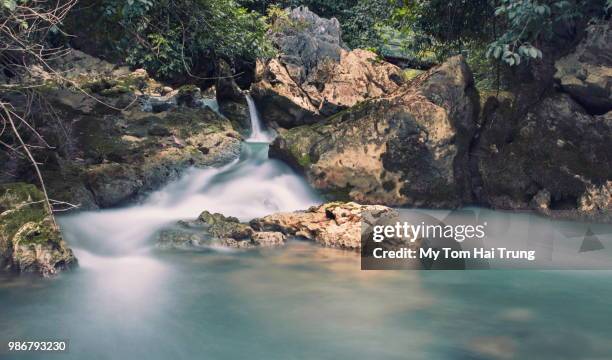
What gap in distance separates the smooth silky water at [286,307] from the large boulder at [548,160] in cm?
299

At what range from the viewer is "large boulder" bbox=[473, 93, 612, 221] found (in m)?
9.27

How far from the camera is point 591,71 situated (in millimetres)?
9219

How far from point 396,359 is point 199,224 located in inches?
167

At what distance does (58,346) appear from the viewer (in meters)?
4.38

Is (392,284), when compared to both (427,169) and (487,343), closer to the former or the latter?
(487,343)

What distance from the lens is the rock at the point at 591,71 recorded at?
913cm

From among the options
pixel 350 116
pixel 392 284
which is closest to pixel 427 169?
pixel 350 116

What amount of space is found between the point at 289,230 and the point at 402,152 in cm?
289

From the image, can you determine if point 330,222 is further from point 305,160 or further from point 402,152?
point 402,152

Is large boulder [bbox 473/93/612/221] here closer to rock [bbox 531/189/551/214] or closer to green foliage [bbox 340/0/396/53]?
rock [bbox 531/189/551/214]

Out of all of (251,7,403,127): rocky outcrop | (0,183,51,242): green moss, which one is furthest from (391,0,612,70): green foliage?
(0,183,51,242): green moss

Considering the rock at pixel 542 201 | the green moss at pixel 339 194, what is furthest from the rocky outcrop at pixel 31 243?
the rock at pixel 542 201

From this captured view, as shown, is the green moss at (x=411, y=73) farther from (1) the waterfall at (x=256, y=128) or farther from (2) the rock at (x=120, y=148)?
(2) the rock at (x=120, y=148)

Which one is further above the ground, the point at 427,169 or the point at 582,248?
the point at 427,169
